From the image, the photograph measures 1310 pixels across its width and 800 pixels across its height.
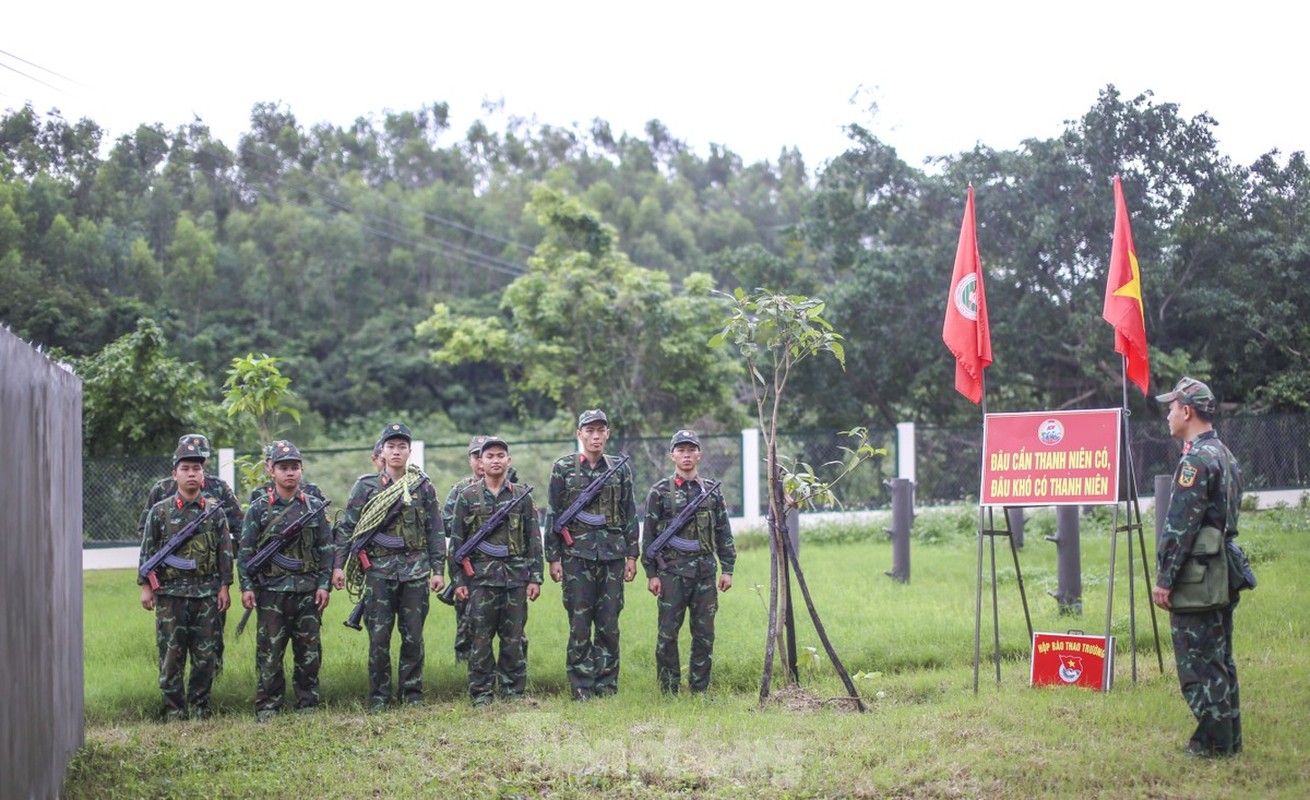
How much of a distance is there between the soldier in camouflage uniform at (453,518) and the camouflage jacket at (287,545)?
2.91 ft

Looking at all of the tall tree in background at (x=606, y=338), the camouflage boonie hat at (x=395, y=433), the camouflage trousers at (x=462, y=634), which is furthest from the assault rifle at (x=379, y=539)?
the tall tree in background at (x=606, y=338)

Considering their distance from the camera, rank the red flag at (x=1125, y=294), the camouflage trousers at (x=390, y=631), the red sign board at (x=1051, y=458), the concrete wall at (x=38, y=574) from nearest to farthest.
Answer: the concrete wall at (x=38, y=574) < the red sign board at (x=1051, y=458) < the red flag at (x=1125, y=294) < the camouflage trousers at (x=390, y=631)

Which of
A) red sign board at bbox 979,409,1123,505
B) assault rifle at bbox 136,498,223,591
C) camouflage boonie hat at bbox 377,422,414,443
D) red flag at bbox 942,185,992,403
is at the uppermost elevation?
red flag at bbox 942,185,992,403

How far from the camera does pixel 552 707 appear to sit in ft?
26.9

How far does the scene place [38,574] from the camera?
5875mm

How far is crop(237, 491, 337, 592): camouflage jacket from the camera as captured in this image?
27.7 ft

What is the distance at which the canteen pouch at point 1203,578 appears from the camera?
6184 millimetres

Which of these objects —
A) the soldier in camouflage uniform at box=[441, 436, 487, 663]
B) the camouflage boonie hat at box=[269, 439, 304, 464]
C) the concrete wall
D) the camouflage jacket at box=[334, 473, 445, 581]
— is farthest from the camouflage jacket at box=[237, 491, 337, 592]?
the concrete wall

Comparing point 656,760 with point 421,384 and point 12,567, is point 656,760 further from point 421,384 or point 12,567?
point 421,384

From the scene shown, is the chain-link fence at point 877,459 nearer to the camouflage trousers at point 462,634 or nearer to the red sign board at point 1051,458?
the camouflage trousers at point 462,634

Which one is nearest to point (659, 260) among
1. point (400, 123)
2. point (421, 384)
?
point (421, 384)

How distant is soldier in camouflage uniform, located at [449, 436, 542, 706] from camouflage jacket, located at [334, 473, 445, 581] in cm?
17

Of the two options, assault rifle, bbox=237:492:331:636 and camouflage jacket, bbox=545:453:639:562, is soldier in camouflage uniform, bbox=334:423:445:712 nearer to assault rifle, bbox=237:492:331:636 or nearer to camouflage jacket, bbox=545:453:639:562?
assault rifle, bbox=237:492:331:636

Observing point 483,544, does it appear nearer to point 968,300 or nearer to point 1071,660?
point 968,300
